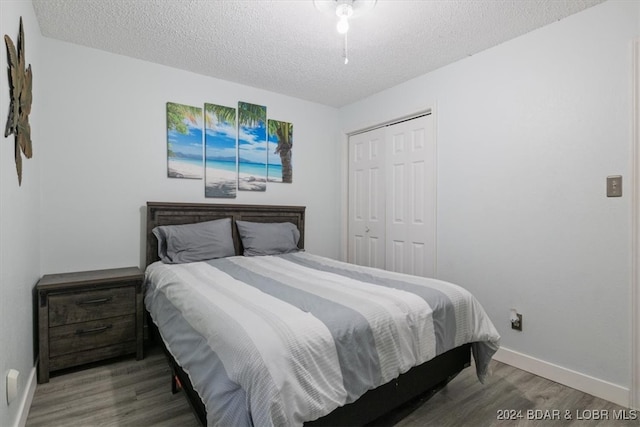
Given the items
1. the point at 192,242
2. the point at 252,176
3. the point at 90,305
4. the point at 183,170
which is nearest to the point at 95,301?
the point at 90,305

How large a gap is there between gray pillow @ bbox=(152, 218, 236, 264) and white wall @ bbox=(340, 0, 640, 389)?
1.99 meters

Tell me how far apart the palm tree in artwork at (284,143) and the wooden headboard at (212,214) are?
0.41 metres

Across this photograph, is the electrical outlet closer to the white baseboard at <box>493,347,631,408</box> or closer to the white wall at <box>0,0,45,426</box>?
the white wall at <box>0,0,45,426</box>

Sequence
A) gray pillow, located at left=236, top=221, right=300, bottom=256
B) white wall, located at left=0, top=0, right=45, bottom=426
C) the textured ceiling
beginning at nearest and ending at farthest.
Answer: white wall, located at left=0, top=0, right=45, bottom=426
the textured ceiling
gray pillow, located at left=236, top=221, right=300, bottom=256

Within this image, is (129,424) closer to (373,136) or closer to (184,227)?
(184,227)

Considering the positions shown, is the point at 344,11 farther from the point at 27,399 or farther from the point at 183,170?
the point at 27,399

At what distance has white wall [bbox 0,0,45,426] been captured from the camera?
4.25 ft

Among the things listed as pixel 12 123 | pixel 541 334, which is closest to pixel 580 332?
pixel 541 334

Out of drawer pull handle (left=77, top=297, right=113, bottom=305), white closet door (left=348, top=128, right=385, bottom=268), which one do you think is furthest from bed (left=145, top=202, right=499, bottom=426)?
white closet door (left=348, top=128, right=385, bottom=268)

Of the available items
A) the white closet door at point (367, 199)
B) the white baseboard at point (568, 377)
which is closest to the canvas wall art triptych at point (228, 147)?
the white closet door at point (367, 199)

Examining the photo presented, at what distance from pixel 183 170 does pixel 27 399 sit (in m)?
1.91

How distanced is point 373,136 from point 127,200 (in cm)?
256

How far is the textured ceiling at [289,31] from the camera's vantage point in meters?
2.01

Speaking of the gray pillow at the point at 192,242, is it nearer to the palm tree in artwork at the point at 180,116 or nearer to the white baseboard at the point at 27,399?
the palm tree in artwork at the point at 180,116
